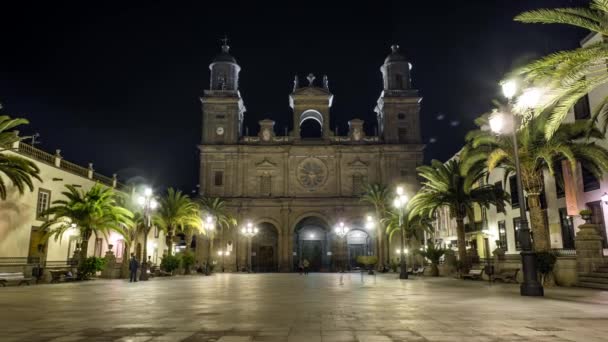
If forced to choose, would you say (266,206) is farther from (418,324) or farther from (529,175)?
(418,324)

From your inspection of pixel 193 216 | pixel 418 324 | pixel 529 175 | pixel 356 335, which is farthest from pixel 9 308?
pixel 193 216

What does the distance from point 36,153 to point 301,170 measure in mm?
29904

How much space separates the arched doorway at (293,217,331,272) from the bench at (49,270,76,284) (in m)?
27.6

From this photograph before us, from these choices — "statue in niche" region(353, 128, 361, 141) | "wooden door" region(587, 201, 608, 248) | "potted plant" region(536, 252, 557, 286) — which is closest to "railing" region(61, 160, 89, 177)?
"statue in niche" region(353, 128, 361, 141)

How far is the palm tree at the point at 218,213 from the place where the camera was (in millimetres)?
46781

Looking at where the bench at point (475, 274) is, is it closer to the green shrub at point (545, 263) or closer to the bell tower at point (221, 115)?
the green shrub at point (545, 263)

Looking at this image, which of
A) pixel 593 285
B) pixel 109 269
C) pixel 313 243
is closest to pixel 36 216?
pixel 109 269

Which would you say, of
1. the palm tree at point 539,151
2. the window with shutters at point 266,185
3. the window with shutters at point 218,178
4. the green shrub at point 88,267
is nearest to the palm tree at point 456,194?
the palm tree at point 539,151

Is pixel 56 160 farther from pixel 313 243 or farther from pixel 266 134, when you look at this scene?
pixel 313 243

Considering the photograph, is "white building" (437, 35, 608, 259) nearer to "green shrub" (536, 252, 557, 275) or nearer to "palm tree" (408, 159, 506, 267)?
"palm tree" (408, 159, 506, 267)

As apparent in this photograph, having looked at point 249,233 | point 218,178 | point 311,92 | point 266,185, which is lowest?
point 249,233

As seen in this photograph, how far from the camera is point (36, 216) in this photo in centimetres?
2950

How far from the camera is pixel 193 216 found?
39.0 metres

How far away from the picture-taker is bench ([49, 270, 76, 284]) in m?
26.0
